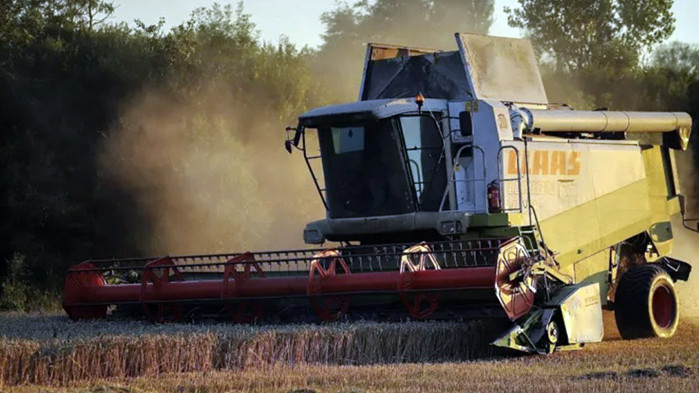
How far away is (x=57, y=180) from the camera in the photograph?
17562 millimetres

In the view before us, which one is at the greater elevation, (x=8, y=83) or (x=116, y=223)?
(x=8, y=83)

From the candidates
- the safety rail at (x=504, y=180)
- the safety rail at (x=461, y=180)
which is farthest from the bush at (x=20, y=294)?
the safety rail at (x=504, y=180)

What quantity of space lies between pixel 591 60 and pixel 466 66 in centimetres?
1855

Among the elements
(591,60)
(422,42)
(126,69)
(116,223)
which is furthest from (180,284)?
(422,42)

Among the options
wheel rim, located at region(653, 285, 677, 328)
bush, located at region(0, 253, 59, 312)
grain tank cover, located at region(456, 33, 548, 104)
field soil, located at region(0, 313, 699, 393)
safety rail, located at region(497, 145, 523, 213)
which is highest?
grain tank cover, located at region(456, 33, 548, 104)

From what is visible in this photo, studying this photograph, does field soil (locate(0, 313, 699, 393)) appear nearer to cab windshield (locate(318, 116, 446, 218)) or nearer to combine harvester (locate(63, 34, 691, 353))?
combine harvester (locate(63, 34, 691, 353))

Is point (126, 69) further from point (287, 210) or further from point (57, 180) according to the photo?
point (287, 210)

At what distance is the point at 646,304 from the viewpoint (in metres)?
11.2

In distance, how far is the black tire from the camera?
1122cm

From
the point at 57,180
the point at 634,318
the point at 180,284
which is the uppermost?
the point at 57,180

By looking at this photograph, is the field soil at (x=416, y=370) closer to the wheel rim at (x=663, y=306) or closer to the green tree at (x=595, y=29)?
the wheel rim at (x=663, y=306)

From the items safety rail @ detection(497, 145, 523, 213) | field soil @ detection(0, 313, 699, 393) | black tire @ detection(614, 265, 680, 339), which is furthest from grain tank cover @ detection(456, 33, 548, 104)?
field soil @ detection(0, 313, 699, 393)

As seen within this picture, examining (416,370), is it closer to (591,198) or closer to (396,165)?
(396,165)

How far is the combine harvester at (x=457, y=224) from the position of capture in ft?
32.5
